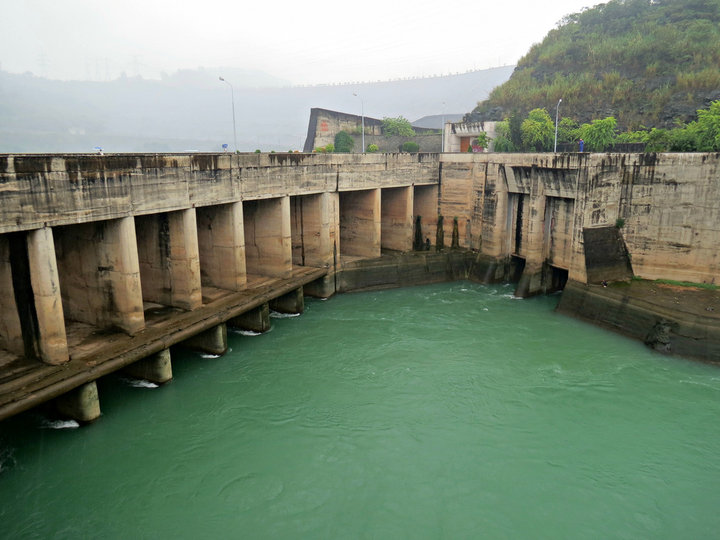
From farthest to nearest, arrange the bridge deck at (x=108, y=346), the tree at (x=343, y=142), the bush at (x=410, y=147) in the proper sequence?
1. the bush at (x=410, y=147)
2. the tree at (x=343, y=142)
3. the bridge deck at (x=108, y=346)

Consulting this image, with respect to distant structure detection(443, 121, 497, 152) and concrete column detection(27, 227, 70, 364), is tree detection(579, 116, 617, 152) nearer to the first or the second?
distant structure detection(443, 121, 497, 152)

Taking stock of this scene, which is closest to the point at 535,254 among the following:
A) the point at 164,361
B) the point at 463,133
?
the point at 164,361

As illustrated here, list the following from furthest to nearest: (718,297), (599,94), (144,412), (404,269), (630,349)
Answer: (599,94) < (404,269) < (718,297) < (630,349) < (144,412)

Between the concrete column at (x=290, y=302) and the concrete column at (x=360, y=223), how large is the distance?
6.12 meters

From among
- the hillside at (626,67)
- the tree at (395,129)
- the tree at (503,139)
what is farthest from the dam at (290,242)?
the hillside at (626,67)

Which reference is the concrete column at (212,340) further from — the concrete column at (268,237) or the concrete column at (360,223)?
the concrete column at (360,223)

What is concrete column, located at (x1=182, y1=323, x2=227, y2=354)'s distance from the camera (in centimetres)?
1808

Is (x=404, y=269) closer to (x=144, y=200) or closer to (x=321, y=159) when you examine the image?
(x=321, y=159)

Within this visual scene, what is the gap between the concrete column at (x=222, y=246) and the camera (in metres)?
20.0

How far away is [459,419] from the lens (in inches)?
571

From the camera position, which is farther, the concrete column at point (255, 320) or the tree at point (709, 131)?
the tree at point (709, 131)

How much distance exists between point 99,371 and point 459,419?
9179 millimetres

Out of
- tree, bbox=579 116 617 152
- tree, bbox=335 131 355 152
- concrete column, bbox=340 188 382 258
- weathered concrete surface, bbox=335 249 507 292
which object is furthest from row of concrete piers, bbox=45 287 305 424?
tree, bbox=579 116 617 152

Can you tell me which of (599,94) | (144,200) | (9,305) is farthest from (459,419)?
(599,94)
